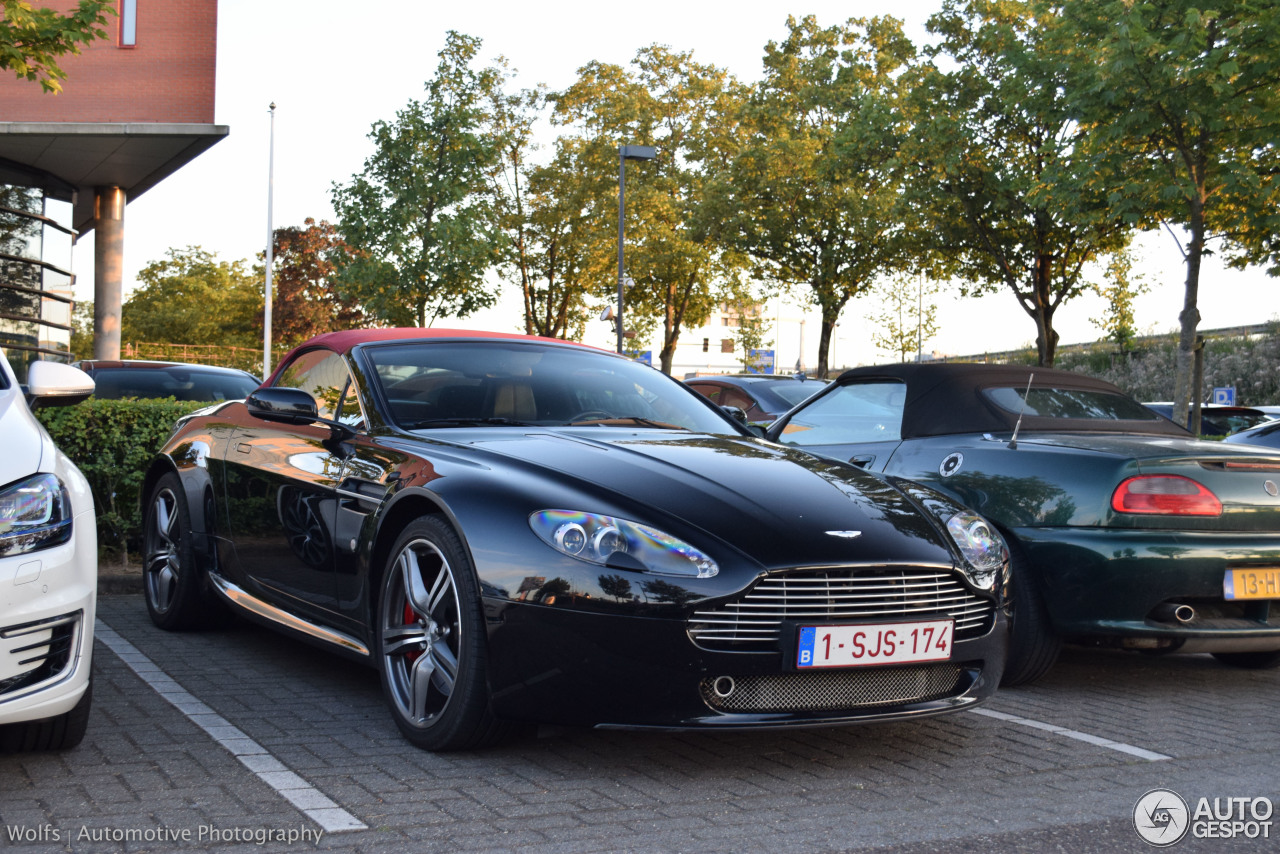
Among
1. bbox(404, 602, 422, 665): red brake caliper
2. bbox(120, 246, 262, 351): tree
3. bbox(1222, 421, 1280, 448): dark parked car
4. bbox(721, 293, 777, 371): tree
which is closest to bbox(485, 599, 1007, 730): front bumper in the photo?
bbox(404, 602, 422, 665): red brake caliper

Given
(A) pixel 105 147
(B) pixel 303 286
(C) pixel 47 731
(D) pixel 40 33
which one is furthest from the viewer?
(B) pixel 303 286

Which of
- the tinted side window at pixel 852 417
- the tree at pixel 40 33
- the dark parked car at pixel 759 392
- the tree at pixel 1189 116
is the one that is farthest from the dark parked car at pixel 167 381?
the tree at pixel 1189 116

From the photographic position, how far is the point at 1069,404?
6.10m

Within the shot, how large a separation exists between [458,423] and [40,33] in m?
8.35

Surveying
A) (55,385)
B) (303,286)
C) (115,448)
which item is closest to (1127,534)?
(55,385)

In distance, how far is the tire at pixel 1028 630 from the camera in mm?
5121

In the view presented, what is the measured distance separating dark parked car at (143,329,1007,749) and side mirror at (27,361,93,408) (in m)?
0.65

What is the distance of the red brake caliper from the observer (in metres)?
3.99

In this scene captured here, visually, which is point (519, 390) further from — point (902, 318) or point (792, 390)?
point (902, 318)

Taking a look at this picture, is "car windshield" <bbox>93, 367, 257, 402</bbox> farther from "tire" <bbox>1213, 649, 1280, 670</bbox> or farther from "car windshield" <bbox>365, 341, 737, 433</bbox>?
"tire" <bbox>1213, 649, 1280, 670</bbox>

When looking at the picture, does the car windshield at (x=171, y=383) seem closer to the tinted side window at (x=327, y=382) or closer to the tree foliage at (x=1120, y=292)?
the tinted side window at (x=327, y=382)

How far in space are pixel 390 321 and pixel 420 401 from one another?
75.4 feet

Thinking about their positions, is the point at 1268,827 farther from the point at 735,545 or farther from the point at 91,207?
the point at 91,207

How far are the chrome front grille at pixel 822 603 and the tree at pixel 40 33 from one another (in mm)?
9743
